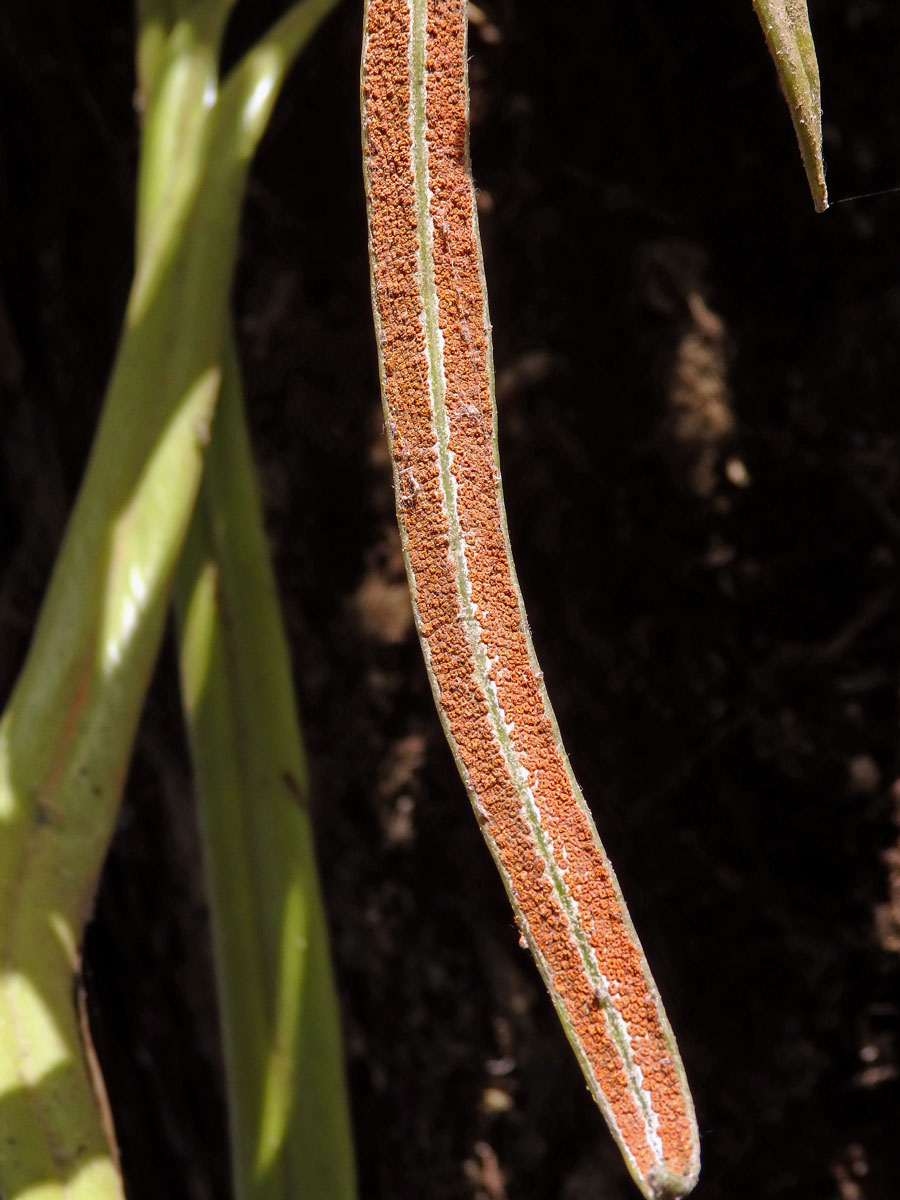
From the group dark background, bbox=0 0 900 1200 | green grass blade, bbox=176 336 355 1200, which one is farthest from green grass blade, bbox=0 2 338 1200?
dark background, bbox=0 0 900 1200

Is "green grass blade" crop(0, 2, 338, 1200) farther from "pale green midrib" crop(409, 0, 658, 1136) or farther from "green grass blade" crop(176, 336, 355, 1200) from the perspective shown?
"pale green midrib" crop(409, 0, 658, 1136)

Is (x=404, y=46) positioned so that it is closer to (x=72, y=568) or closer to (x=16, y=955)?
(x=72, y=568)

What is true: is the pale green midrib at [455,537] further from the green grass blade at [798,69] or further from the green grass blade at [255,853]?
the green grass blade at [255,853]

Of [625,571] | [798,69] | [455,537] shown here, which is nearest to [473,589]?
[455,537]

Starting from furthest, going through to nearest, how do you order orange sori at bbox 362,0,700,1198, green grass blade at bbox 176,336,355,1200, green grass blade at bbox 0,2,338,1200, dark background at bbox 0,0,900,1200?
dark background at bbox 0,0,900,1200 < green grass blade at bbox 176,336,355,1200 < green grass blade at bbox 0,2,338,1200 < orange sori at bbox 362,0,700,1198

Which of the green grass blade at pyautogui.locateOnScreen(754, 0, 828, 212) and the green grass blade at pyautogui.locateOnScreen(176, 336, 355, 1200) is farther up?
the green grass blade at pyautogui.locateOnScreen(754, 0, 828, 212)

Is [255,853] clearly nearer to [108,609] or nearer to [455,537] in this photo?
[108,609]

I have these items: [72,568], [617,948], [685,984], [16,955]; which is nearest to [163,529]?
[72,568]
